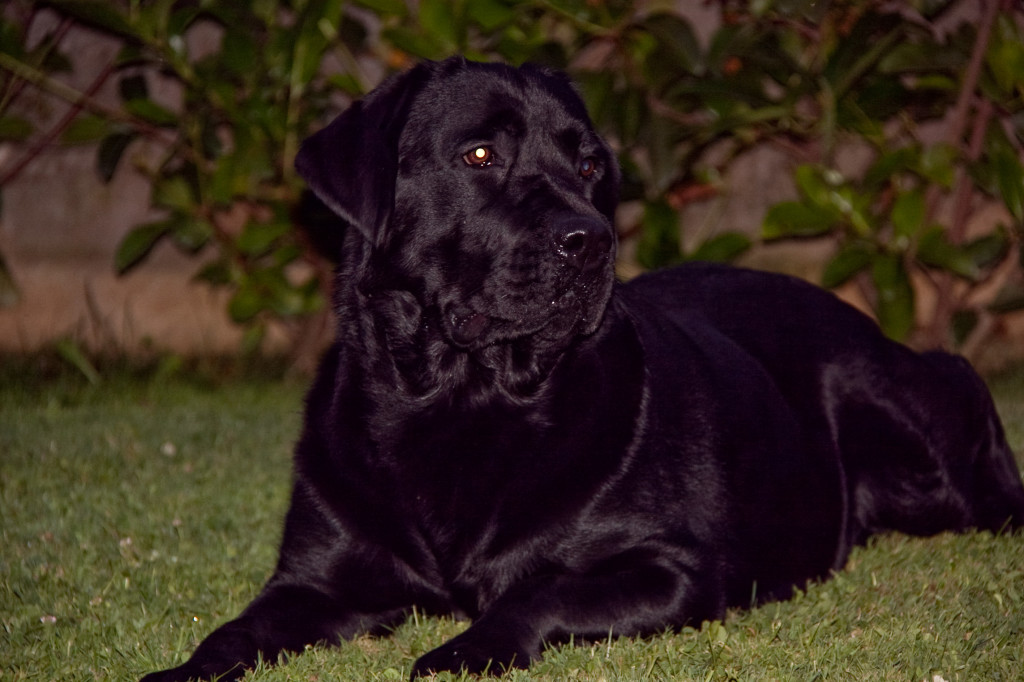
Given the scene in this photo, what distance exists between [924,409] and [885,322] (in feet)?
7.12

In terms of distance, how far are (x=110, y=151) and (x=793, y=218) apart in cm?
378

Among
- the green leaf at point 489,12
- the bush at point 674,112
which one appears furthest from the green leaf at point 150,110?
the green leaf at point 489,12

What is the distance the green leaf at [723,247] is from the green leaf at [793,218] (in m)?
0.35

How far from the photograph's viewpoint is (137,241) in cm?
647

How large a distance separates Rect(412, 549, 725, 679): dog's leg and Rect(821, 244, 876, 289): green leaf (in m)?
3.31

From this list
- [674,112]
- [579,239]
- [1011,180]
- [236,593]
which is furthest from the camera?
[674,112]

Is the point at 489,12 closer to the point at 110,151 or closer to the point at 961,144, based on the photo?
the point at 110,151

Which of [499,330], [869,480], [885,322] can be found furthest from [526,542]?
[885,322]

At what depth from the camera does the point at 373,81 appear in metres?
6.79

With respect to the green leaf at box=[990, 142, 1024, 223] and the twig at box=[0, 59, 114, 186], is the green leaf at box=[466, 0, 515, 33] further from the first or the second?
the green leaf at box=[990, 142, 1024, 223]

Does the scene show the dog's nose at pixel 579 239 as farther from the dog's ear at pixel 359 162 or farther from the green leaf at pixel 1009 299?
the green leaf at pixel 1009 299

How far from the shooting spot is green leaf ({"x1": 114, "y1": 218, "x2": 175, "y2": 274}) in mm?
6461

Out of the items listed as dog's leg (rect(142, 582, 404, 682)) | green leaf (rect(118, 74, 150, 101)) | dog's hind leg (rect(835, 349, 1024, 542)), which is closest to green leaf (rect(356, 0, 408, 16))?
green leaf (rect(118, 74, 150, 101))

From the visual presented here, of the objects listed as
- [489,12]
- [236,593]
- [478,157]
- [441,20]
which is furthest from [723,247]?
[236,593]
